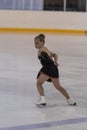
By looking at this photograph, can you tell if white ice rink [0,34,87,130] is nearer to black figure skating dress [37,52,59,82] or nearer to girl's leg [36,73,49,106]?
Answer: girl's leg [36,73,49,106]

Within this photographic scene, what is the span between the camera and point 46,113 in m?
5.18

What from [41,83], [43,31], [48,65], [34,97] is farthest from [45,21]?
[48,65]

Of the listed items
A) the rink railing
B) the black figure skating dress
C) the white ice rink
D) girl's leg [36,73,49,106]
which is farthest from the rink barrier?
the black figure skating dress

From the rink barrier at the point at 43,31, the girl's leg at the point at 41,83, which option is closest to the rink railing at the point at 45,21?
the rink barrier at the point at 43,31

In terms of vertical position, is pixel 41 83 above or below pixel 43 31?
above

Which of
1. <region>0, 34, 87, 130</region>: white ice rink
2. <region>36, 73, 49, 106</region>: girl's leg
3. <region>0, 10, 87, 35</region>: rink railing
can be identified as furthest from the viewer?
<region>0, 10, 87, 35</region>: rink railing

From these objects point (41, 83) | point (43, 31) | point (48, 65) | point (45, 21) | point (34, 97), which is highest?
point (48, 65)

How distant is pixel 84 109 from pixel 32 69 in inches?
143

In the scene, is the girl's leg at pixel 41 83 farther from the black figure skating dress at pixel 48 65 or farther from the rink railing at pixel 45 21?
the rink railing at pixel 45 21

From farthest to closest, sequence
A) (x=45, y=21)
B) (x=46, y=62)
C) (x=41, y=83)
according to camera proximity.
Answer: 1. (x=45, y=21)
2. (x=41, y=83)
3. (x=46, y=62)

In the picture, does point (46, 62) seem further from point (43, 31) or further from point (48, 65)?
point (43, 31)

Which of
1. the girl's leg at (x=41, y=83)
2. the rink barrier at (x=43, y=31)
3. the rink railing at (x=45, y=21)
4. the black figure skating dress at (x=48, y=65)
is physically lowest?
the rink barrier at (x=43, y=31)

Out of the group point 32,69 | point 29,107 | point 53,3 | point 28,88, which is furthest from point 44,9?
point 29,107

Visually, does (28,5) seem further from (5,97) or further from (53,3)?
(5,97)
